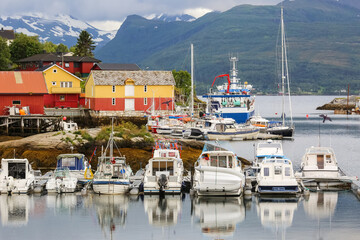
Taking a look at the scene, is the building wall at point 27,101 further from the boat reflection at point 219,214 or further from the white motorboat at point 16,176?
the boat reflection at point 219,214

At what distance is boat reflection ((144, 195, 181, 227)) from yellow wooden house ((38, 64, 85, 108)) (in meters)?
50.6


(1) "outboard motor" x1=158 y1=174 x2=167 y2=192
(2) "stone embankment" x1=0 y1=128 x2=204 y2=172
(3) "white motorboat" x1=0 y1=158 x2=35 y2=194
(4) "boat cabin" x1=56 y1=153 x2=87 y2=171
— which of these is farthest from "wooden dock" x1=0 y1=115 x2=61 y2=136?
(1) "outboard motor" x1=158 y1=174 x2=167 y2=192

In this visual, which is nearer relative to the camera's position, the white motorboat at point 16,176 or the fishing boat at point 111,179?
the fishing boat at point 111,179

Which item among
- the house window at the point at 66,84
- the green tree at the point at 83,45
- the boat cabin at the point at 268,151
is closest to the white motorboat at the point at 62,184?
the boat cabin at the point at 268,151

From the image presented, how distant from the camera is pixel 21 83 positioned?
66750 millimetres

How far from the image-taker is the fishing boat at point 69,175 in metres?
39.6

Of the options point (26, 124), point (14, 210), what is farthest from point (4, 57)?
point (14, 210)

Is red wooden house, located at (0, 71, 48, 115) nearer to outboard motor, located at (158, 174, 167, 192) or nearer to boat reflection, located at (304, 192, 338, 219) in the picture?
outboard motor, located at (158, 174, 167, 192)

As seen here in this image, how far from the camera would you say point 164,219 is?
35031 millimetres

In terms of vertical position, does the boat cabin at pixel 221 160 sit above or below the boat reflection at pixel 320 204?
above

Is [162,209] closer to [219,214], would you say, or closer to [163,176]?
[163,176]

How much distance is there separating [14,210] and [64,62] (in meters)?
76.9

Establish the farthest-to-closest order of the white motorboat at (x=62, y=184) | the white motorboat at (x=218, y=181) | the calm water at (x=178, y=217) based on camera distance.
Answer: the white motorboat at (x=62, y=184), the white motorboat at (x=218, y=181), the calm water at (x=178, y=217)

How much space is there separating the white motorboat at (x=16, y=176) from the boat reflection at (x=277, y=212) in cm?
1396
